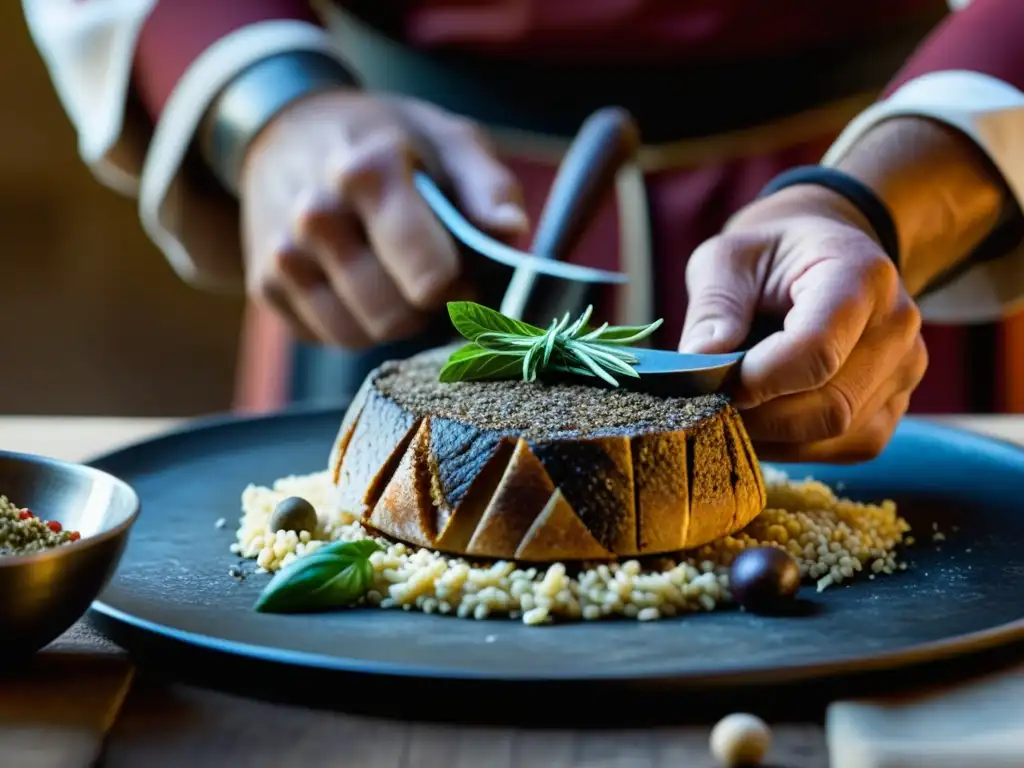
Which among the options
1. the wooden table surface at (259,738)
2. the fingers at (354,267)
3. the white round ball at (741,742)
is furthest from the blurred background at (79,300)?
the white round ball at (741,742)

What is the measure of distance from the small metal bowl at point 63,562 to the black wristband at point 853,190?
0.97 meters

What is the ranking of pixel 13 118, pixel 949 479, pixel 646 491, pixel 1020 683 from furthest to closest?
1. pixel 13 118
2. pixel 949 479
3. pixel 646 491
4. pixel 1020 683

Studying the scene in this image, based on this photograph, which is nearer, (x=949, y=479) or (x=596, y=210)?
(x=949, y=479)

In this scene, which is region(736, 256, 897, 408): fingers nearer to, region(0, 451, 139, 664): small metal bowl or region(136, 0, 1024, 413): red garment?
region(0, 451, 139, 664): small metal bowl

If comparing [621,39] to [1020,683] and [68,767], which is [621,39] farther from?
[68,767]

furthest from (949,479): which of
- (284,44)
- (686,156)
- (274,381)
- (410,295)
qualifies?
(274,381)

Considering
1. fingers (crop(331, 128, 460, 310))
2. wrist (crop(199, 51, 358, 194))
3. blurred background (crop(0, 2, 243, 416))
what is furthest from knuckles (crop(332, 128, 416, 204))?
blurred background (crop(0, 2, 243, 416))

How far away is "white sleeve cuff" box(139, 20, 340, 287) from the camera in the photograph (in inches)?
84.0

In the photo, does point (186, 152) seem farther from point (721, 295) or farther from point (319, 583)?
point (319, 583)

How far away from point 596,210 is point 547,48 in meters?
0.60

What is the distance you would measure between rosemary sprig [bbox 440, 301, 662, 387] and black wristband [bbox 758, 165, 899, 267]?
0.43 m

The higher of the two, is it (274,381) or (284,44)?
(284,44)

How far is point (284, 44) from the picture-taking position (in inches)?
83.4

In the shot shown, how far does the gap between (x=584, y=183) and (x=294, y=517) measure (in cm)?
66
